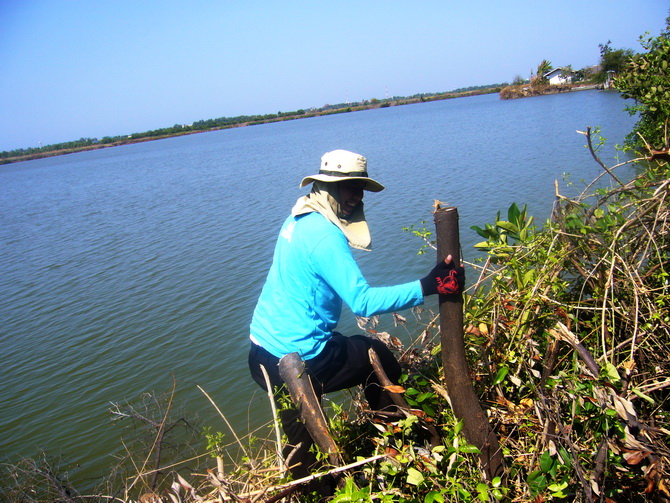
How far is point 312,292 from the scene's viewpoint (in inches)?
106

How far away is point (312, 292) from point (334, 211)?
0.49 meters

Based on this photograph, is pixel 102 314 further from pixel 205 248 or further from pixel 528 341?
pixel 528 341

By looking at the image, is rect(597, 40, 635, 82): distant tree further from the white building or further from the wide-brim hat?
the wide-brim hat

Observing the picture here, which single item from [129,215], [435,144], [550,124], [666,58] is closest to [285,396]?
[666,58]

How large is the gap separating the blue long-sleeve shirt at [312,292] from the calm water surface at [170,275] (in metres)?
2.14

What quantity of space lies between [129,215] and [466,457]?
59.7 ft

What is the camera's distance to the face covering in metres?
2.70

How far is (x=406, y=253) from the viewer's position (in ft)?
30.9

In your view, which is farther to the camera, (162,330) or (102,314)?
(102,314)

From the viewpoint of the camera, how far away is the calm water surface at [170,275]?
6.61m

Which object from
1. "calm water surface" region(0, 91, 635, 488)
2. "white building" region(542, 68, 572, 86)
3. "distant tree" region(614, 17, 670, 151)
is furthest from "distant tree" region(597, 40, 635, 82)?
"distant tree" region(614, 17, 670, 151)

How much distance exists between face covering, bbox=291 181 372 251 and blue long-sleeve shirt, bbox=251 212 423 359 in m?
0.06

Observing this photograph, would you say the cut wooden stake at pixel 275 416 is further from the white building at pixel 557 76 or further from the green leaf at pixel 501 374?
the white building at pixel 557 76

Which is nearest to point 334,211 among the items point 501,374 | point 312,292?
point 312,292
